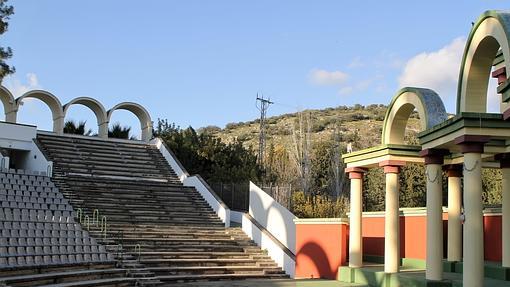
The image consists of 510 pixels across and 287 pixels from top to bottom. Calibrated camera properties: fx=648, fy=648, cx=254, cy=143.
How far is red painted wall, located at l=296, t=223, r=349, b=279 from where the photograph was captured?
19438mm

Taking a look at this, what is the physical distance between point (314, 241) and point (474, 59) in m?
9.64

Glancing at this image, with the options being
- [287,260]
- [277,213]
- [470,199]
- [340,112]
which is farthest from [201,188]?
[340,112]

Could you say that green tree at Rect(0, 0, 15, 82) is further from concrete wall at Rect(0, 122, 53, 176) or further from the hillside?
the hillside

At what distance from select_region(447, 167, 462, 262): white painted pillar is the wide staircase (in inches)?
237

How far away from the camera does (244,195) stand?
85.3ft

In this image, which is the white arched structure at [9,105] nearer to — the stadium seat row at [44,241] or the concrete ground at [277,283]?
the stadium seat row at [44,241]

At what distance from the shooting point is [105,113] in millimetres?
32281

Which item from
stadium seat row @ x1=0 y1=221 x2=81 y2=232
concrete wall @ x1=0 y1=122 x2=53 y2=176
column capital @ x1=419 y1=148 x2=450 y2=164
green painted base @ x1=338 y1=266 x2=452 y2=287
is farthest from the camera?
concrete wall @ x1=0 y1=122 x2=53 y2=176

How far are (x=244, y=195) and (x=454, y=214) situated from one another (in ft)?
36.3

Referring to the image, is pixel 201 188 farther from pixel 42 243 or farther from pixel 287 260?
pixel 42 243

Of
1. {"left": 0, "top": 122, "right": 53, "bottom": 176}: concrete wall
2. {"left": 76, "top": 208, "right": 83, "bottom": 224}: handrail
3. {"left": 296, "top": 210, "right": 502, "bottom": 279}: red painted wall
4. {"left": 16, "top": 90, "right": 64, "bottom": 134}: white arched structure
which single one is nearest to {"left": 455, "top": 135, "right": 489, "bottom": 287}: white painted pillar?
{"left": 296, "top": 210, "right": 502, "bottom": 279}: red painted wall

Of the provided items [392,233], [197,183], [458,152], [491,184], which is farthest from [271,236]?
[491,184]

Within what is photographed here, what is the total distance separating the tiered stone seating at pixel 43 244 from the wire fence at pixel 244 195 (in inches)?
274

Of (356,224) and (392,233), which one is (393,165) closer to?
(392,233)
